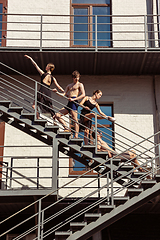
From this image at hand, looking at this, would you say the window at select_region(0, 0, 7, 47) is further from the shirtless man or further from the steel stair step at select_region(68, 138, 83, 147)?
the steel stair step at select_region(68, 138, 83, 147)

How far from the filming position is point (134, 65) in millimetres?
15156

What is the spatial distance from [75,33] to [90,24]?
676 millimetres

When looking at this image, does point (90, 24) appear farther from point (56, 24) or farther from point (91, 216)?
point (91, 216)

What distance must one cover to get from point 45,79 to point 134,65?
394cm

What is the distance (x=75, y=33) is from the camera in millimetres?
15953

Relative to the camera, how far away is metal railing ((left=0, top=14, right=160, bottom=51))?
51.5 feet

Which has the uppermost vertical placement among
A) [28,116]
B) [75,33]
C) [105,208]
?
[75,33]

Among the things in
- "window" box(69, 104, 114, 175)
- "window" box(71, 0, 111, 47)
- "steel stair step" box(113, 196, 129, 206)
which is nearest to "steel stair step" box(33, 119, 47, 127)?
"window" box(69, 104, 114, 175)

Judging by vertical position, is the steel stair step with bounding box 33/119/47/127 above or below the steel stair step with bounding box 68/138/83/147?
above

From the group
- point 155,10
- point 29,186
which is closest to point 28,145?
point 29,186

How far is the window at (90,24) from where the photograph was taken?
52.1 ft

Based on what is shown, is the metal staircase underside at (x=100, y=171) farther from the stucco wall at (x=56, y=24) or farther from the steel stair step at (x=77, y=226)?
the stucco wall at (x=56, y=24)

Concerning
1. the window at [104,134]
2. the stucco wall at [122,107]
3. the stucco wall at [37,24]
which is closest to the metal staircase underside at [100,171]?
the stucco wall at [122,107]

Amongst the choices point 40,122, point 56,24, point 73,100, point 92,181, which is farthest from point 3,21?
point 92,181
